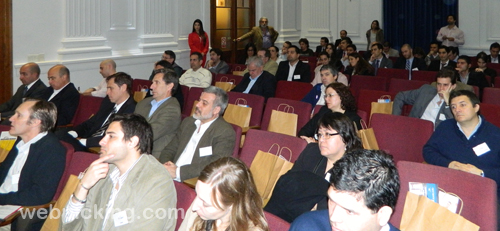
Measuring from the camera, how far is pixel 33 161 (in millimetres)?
3109

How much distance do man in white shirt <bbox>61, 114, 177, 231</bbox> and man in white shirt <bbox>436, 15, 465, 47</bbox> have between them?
415 inches

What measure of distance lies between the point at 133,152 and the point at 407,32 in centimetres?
1193

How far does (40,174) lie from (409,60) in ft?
25.0

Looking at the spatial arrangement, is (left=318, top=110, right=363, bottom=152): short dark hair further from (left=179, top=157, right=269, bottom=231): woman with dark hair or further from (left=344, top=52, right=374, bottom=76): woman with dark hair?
(left=344, top=52, right=374, bottom=76): woman with dark hair

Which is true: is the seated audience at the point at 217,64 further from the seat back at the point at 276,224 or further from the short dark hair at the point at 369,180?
the short dark hair at the point at 369,180

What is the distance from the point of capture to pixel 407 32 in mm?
13375

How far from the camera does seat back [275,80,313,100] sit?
20.1ft

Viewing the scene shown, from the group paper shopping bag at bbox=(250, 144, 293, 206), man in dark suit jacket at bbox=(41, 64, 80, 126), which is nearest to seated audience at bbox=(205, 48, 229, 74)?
man in dark suit jacket at bbox=(41, 64, 80, 126)

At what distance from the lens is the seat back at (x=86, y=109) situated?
17.9 feet

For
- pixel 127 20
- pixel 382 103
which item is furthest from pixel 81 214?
pixel 127 20

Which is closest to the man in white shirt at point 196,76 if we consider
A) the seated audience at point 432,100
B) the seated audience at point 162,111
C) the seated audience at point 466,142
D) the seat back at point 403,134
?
the seated audience at point 162,111

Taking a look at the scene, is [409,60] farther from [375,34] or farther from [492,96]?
[492,96]

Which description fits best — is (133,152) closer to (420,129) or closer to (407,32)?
(420,129)

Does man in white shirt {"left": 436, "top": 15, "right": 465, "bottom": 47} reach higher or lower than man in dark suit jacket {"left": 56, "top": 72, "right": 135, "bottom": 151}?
higher
